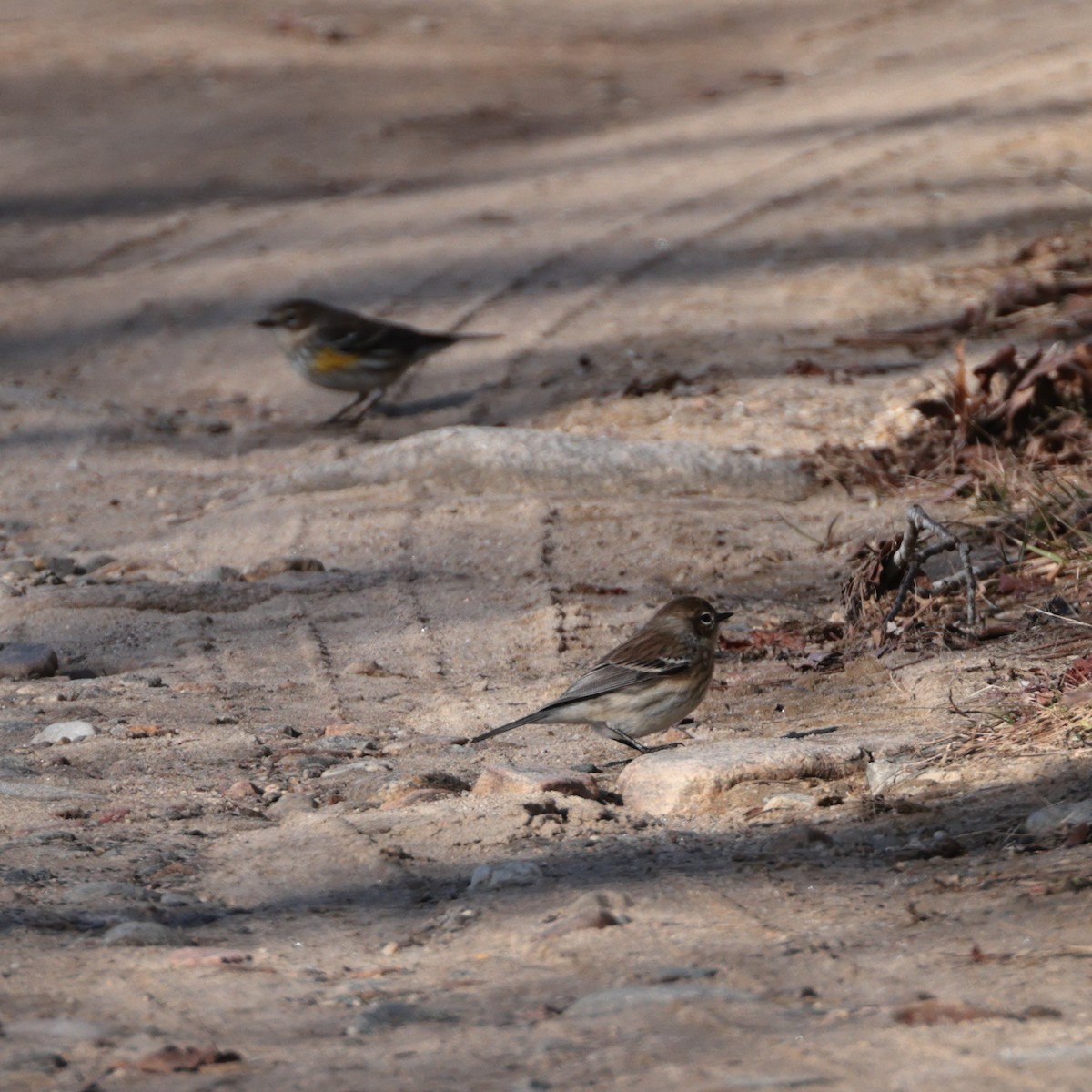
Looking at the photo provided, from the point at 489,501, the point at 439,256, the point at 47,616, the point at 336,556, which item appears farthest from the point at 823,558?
the point at 439,256

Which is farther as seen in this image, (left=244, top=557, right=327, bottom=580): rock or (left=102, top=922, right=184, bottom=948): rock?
(left=244, top=557, right=327, bottom=580): rock

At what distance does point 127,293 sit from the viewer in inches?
472

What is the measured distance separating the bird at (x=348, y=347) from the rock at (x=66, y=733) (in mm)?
4881

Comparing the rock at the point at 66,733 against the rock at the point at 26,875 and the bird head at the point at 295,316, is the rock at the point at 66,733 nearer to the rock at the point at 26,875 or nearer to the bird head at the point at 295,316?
the rock at the point at 26,875

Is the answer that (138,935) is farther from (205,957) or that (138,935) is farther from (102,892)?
(102,892)

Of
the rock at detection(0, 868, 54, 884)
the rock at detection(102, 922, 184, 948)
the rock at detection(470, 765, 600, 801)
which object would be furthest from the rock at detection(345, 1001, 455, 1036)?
the rock at detection(470, 765, 600, 801)

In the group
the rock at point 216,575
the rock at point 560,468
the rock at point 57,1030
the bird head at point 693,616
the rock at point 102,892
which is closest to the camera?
the rock at point 57,1030

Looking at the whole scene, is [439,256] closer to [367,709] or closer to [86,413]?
[86,413]

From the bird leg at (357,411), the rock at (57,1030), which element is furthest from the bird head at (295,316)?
the rock at (57,1030)

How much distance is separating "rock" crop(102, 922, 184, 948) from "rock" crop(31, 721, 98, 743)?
5.55 ft

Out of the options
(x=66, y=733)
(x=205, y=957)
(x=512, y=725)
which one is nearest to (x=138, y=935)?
(x=205, y=957)

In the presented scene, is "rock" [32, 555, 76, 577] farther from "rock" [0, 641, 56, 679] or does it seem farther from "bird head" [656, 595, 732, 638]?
"bird head" [656, 595, 732, 638]

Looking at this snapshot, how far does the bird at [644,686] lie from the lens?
500cm

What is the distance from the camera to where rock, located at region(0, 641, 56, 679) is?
5.93 meters
